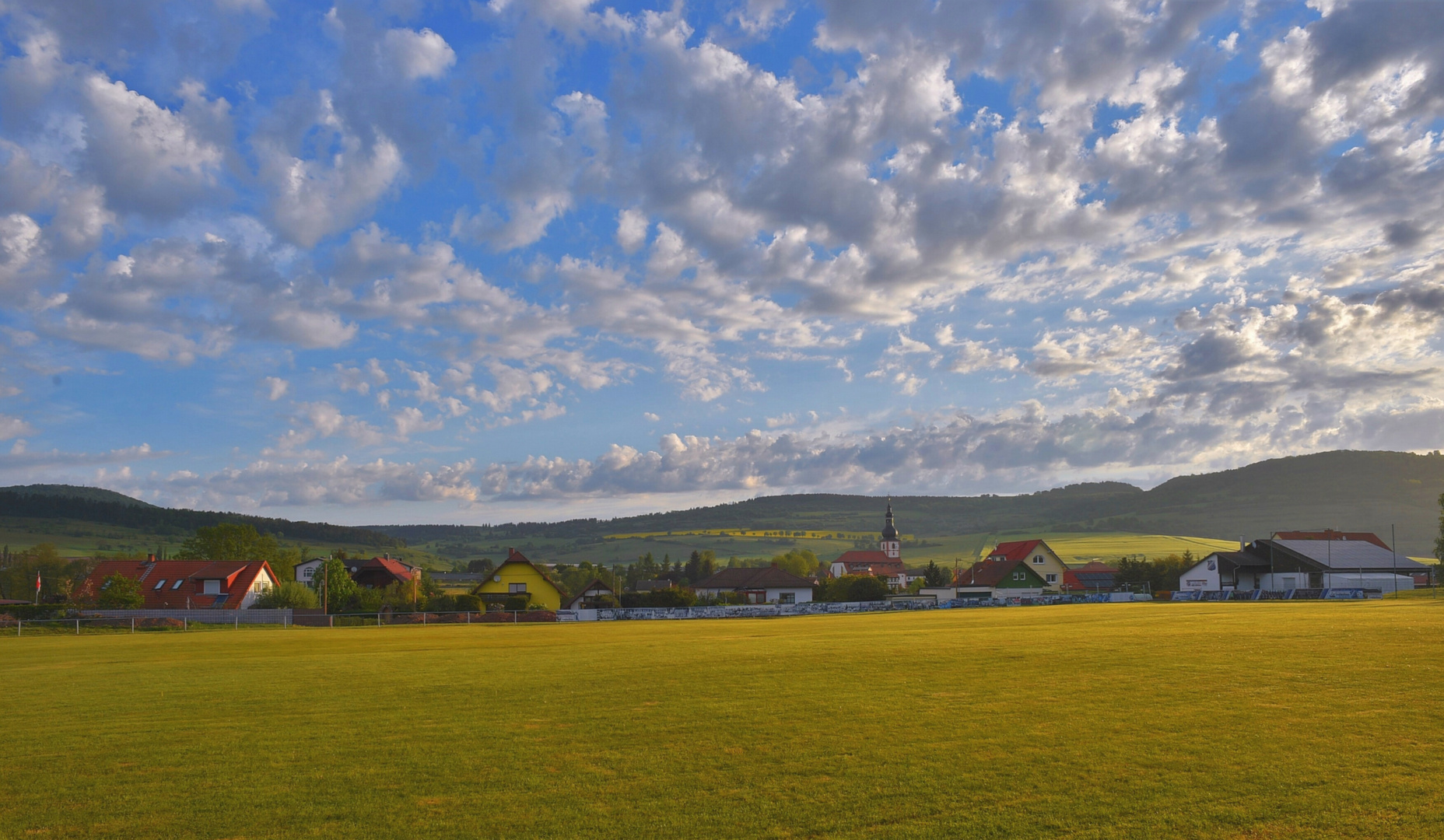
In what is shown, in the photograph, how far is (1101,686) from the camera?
15.9m

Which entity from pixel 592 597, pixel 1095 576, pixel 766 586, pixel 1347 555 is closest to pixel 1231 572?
pixel 1347 555

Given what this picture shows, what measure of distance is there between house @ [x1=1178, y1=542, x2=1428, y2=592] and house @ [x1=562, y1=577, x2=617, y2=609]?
60959 mm

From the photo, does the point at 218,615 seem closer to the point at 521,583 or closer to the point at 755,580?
the point at 521,583

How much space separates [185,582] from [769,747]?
92.8m

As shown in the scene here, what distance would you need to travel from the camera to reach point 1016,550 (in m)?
113

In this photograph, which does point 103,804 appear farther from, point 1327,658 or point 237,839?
point 1327,658

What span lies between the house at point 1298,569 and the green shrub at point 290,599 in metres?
84.2

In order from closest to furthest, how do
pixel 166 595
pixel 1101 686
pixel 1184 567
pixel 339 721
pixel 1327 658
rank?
pixel 339 721 → pixel 1101 686 → pixel 1327 658 → pixel 166 595 → pixel 1184 567

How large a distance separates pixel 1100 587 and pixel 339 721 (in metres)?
132

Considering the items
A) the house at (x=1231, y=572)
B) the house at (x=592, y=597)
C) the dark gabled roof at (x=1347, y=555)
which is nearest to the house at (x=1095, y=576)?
the dark gabled roof at (x=1347, y=555)

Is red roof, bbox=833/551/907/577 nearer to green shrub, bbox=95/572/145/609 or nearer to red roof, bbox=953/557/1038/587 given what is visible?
red roof, bbox=953/557/1038/587

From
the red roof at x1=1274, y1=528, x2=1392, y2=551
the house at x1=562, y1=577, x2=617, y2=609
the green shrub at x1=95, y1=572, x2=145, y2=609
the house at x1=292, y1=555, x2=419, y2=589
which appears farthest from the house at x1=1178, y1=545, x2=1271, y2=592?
the green shrub at x1=95, y1=572, x2=145, y2=609

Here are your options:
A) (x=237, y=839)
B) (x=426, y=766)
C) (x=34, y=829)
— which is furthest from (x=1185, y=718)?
(x=34, y=829)

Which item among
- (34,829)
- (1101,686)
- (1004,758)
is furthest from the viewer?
(1101,686)
